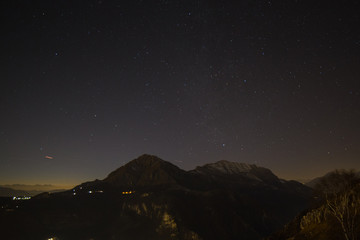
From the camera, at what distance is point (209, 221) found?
182000mm

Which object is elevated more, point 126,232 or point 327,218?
point 327,218

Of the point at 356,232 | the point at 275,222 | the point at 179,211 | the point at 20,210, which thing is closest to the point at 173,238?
the point at 179,211

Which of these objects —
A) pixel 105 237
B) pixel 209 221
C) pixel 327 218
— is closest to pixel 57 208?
pixel 105 237

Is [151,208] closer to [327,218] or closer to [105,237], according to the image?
[105,237]

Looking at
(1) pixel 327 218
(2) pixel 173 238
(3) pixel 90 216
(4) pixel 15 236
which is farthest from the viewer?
(3) pixel 90 216

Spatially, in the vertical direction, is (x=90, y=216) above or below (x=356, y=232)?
below

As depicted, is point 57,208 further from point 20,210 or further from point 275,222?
point 275,222

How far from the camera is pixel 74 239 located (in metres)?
154

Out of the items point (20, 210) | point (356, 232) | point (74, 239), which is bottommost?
point (74, 239)

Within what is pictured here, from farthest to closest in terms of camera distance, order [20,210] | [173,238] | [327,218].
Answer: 1. [20,210]
2. [173,238]
3. [327,218]

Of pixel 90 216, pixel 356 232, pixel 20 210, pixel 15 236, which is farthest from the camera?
pixel 90 216

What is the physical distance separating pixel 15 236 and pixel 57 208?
143 ft

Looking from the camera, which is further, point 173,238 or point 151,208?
point 151,208

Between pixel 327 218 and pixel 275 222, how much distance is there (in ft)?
594
